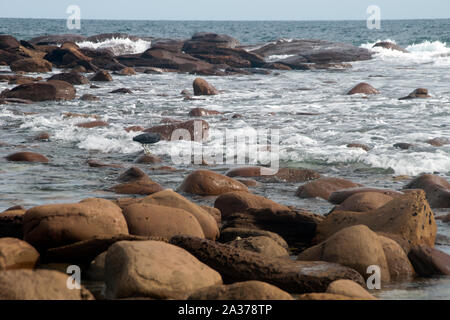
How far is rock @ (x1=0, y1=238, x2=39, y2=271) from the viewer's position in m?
3.32

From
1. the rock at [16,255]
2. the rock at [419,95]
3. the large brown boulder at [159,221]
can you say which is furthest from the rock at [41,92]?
the rock at [16,255]

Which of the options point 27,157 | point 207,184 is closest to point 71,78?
point 27,157

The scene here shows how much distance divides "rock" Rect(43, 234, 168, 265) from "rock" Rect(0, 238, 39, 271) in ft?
0.36

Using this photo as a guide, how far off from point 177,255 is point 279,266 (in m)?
0.61

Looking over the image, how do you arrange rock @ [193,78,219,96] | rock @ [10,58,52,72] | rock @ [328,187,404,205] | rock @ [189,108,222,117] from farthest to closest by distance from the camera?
rock @ [10,58,52,72] < rock @ [193,78,219,96] < rock @ [189,108,222,117] < rock @ [328,187,404,205]

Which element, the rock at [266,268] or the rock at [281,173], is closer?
the rock at [266,268]

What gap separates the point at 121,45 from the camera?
32.0 metres

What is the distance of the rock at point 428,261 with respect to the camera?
3.75m

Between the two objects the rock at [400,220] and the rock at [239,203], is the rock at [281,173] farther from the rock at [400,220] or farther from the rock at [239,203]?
the rock at [400,220]

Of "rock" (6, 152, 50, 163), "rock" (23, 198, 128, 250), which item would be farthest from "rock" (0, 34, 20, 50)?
"rock" (23, 198, 128, 250)

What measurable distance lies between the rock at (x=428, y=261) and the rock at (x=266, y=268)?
24.7 inches

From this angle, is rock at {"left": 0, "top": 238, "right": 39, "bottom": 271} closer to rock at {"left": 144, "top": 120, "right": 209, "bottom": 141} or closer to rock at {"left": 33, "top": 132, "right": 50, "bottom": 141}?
rock at {"left": 144, "top": 120, "right": 209, "bottom": 141}

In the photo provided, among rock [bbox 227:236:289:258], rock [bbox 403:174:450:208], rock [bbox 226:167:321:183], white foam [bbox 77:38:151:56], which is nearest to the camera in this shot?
rock [bbox 227:236:289:258]
